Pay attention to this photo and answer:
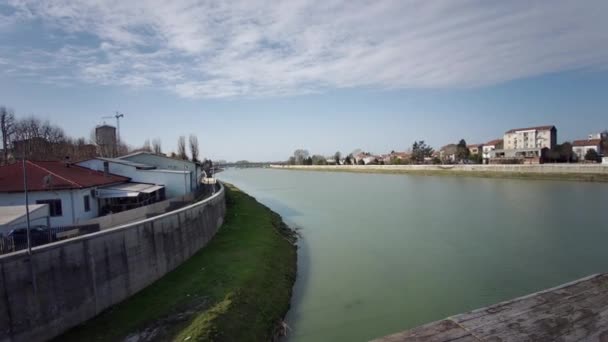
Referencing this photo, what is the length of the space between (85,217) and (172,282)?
7540mm

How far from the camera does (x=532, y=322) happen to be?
372 cm

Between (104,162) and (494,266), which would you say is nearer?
(494,266)

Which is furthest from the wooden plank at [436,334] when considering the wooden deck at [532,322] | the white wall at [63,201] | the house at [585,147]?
the house at [585,147]

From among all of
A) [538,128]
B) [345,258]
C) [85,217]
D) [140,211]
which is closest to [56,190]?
[85,217]

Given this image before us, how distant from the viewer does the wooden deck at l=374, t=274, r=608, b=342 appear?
3.38m

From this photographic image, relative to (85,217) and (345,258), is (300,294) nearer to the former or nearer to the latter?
(345,258)

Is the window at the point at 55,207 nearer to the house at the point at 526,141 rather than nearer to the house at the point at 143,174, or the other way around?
the house at the point at 143,174

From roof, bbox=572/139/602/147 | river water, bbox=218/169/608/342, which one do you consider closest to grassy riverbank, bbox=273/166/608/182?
river water, bbox=218/169/608/342

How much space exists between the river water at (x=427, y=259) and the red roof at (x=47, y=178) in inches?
383

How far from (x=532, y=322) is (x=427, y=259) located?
30.8 feet

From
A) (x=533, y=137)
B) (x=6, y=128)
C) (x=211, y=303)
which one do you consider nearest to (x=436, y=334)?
(x=211, y=303)

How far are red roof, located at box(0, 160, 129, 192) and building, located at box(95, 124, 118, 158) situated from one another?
34550mm

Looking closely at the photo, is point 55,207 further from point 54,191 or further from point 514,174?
point 514,174

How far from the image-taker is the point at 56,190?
13.1m
